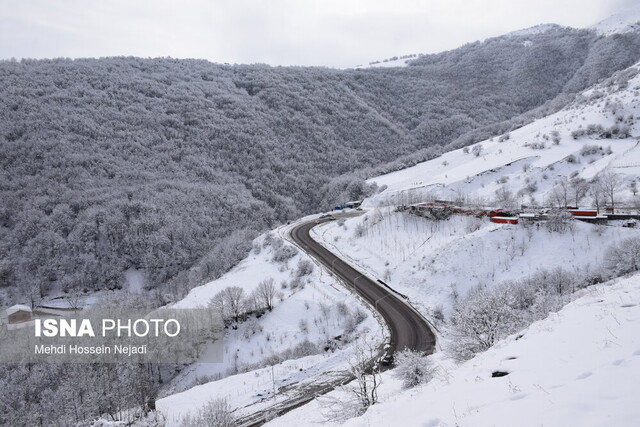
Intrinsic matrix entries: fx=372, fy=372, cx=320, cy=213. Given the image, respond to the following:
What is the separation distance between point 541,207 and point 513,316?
81.5 feet

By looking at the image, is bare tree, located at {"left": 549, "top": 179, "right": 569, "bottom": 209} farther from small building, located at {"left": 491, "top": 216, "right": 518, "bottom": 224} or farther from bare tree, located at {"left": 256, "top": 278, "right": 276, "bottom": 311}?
bare tree, located at {"left": 256, "top": 278, "right": 276, "bottom": 311}

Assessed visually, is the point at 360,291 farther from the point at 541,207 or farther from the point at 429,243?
the point at 541,207

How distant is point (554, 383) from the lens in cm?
768

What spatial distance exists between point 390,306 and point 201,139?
283 feet

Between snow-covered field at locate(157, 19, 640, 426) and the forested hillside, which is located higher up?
the forested hillside

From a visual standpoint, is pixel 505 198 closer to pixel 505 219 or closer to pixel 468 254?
pixel 505 219

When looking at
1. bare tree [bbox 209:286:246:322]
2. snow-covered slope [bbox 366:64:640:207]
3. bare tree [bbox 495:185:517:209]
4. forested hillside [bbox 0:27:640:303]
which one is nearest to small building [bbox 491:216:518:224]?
bare tree [bbox 495:185:517:209]

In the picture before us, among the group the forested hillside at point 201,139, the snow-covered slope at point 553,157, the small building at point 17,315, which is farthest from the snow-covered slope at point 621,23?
the small building at point 17,315

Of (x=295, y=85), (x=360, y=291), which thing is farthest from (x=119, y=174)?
(x=295, y=85)

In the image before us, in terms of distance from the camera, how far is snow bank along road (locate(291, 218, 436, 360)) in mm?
26328

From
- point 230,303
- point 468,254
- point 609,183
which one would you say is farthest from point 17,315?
point 609,183

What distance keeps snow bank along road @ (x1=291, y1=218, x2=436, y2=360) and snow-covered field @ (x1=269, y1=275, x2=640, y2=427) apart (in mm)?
10479

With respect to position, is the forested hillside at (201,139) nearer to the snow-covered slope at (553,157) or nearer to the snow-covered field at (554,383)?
the snow-covered slope at (553,157)

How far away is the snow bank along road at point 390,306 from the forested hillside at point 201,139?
1519 cm
